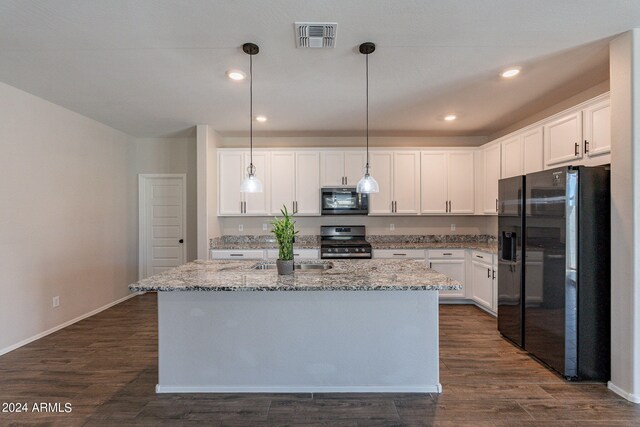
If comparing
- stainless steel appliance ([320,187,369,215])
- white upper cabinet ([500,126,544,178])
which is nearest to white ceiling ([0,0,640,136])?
white upper cabinet ([500,126,544,178])

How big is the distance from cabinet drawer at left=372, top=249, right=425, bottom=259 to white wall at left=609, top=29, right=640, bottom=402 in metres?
2.20

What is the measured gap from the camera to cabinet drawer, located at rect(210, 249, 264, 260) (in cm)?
434

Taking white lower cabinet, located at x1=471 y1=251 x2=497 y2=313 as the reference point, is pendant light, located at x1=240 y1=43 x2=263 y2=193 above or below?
above

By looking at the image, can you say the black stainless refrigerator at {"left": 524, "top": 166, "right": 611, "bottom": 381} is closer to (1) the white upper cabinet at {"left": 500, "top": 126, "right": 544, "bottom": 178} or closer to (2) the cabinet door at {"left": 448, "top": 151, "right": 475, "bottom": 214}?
(1) the white upper cabinet at {"left": 500, "top": 126, "right": 544, "bottom": 178}

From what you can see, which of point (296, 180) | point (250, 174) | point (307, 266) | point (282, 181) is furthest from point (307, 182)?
point (307, 266)

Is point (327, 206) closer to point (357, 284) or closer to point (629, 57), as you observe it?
point (357, 284)

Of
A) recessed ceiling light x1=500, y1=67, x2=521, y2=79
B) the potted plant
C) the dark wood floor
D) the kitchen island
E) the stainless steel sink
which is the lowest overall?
the dark wood floor

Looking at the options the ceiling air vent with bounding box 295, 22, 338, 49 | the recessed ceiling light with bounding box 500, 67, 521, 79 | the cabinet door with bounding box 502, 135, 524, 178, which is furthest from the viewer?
the cabinet door with bounding box 502, 135, 524, 178

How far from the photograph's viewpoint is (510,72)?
2777mm

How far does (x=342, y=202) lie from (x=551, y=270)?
2675 millimetres

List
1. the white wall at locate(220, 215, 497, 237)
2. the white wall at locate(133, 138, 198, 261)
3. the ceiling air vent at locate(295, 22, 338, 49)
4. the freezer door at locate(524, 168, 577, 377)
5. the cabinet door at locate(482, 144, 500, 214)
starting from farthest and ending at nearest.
Answer: the white wall at locate(133, 138, 198, 261) → the white wall at locate(220, 215, 497, 237) → the cabinet door at locate(482, 144, 500, 214) → the freezer door at locate(524, 168, 577, 377) → the ceiling air vent at locate(295, 22, 338, 49)

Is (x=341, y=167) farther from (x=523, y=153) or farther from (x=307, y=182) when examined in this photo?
(x=523, y=153)

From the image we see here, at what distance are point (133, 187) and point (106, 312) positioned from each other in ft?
6.52

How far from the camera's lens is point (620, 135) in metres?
2.24
